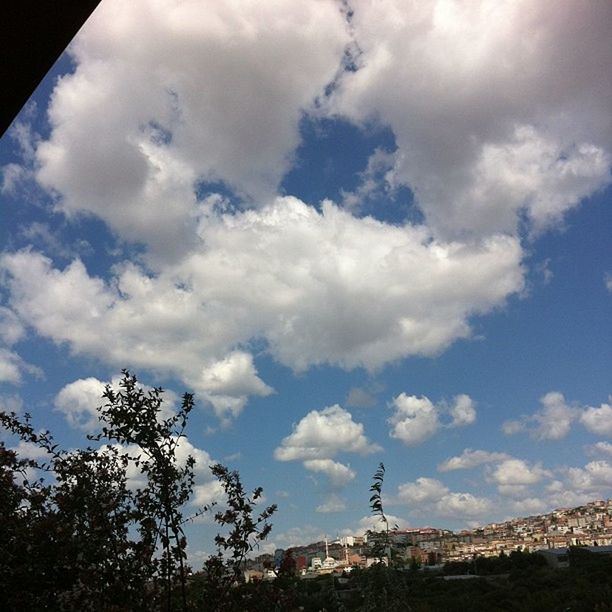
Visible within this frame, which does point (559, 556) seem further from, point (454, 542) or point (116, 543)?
point (116, 543)

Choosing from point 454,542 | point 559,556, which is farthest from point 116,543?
point 559,556

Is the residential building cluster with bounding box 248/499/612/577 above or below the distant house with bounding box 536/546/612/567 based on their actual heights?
above

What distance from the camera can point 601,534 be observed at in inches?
1225

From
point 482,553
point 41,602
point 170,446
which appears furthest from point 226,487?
point 482,553

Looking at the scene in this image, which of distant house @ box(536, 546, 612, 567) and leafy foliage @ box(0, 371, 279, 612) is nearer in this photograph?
leafy foliage @ box(0, 371, 279, 612)

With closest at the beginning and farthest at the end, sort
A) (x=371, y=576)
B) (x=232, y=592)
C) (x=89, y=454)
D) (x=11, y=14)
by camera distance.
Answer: (x=11, y=14)
(x=371, y=576)
(x=232, y=592)
(x=89, y=454)

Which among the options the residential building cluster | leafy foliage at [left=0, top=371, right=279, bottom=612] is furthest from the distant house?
leafy foliage at [left=0, top=371, right=279, bottom=612]

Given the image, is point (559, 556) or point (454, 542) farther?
point (559, 556)

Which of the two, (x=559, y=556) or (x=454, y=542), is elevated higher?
(x=454, y=542)

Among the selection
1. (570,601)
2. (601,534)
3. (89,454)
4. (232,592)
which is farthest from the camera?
(601,534)

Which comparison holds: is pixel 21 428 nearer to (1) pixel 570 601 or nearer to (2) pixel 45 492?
(2) pixel 45 492

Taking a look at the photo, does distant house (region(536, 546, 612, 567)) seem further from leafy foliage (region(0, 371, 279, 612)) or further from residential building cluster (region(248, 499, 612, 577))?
leafy foliage (region(0, 371, 279, 612))

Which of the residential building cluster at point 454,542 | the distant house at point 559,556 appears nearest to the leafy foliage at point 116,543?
the residential building cluster at point 454,542

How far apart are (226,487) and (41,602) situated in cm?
147
